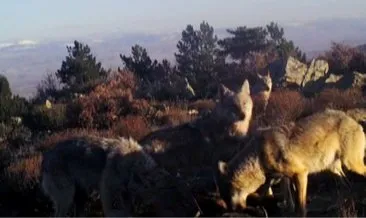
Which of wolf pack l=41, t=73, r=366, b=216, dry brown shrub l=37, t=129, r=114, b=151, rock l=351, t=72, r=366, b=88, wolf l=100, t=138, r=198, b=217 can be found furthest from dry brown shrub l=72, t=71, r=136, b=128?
wolf l=100, t=138, r=198, b=217

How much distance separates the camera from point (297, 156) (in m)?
8.35

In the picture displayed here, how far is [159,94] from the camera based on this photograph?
72.2 ft

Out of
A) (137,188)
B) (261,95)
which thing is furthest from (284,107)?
(137,188)

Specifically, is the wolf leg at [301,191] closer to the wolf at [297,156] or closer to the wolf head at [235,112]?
the wolf at [297,156]

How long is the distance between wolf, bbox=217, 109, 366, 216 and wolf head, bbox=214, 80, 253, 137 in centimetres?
260

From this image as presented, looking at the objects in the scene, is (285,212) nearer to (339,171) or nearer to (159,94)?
(339,171)

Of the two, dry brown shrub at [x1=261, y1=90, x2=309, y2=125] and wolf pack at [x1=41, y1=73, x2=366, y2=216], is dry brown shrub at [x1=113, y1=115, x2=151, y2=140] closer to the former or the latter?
dry brown shrub at [x1=261, y1=90, x2=309, y2=125]

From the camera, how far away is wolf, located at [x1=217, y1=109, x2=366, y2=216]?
8.30 metres

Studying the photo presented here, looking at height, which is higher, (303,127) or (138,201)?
(303,127)

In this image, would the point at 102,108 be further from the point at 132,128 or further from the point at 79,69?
the point at 79,69

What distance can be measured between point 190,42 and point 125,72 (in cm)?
1619

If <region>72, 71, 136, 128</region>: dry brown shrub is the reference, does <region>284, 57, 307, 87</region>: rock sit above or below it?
above

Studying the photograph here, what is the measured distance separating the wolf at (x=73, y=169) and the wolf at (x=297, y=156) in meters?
1.74

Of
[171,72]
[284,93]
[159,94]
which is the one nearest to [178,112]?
[284,93]
